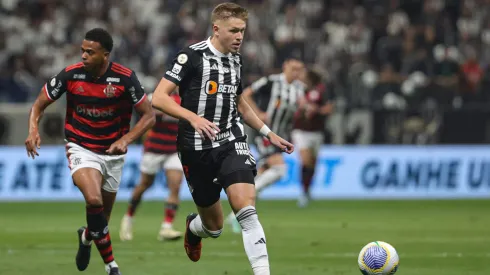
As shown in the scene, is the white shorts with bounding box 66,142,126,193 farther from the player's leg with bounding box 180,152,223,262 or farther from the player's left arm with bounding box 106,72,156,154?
the player's leg with bounding box 180,152,223,262

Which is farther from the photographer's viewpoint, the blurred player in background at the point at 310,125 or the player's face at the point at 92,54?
the blurred player in background at the point at 310,125

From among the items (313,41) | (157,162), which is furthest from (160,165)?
(313,41)

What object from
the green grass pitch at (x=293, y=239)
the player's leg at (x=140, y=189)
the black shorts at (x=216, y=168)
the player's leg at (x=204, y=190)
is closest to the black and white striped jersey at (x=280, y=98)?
the green grass pitch at (x=293, y=239)

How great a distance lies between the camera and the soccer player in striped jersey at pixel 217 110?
841cm

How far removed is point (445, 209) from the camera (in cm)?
1869

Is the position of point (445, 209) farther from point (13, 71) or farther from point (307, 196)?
point (13, 71)

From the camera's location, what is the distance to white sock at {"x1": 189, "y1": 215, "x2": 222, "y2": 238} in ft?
30.7

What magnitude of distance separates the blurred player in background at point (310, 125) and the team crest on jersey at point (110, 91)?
408 inches

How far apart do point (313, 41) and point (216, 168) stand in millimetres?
17269

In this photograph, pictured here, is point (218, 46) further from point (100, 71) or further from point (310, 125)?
point (310, 125)

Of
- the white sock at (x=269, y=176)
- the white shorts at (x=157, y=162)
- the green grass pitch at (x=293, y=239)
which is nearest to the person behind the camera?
the green grass pitch at (x=293, y=239)

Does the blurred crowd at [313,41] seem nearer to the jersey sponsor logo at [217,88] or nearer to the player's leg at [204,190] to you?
the player's leg at [204,190]

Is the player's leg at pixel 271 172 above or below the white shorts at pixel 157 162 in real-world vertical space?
below

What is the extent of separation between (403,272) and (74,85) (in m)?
3.62
